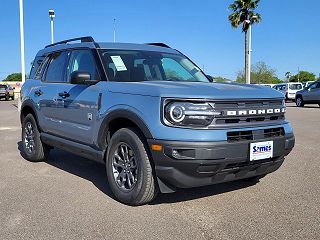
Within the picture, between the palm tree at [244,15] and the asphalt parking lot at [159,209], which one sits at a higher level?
the palm tree at [244,15]

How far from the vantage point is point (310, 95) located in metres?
24.4

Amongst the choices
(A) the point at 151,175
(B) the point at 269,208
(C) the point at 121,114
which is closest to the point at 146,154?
(A) the point at 151,175

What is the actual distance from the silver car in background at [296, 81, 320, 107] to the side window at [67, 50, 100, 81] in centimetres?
2100

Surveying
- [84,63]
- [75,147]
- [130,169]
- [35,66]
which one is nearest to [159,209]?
[130,169]

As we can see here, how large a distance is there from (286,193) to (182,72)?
2186 mm

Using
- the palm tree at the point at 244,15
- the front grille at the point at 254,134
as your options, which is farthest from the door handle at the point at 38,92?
the palm tree at the point at 244,15

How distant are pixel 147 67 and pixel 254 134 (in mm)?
1905

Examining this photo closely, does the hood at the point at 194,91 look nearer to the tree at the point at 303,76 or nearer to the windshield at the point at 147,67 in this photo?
the windshield at the point at 147,67

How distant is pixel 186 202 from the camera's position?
447cm

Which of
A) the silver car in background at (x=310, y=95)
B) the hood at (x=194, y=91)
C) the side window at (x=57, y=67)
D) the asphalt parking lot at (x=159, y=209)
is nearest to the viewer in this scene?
the asphalt parking lot at (x=159, y=209)

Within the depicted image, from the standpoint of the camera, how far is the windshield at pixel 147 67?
5.03 m

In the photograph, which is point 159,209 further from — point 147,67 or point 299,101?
point 299,101

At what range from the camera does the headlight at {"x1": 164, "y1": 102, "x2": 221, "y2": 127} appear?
12.5ft

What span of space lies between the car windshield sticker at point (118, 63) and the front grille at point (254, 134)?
1853mm
